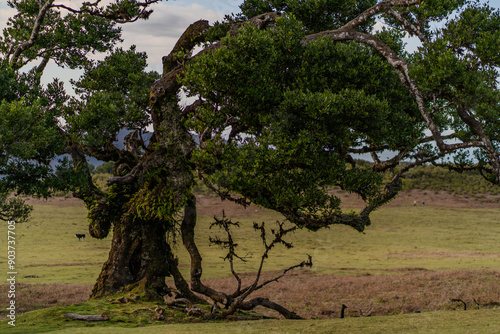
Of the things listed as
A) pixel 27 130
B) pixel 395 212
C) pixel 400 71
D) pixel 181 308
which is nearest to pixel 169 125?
pixel 27 130

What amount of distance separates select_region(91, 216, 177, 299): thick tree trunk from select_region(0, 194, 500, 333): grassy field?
298 centimetres

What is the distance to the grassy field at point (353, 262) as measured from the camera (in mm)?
13531

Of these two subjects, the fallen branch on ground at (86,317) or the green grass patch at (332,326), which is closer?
the green grass patch at (332,326)

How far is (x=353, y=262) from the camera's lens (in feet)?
139

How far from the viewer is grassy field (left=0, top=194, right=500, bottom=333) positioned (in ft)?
44.4

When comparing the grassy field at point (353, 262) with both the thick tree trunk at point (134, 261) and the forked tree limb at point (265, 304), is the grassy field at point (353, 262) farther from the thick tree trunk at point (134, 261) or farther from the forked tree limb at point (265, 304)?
the thick tree trunk at point (134, 261)

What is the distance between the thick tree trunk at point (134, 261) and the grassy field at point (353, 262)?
298 centimetres

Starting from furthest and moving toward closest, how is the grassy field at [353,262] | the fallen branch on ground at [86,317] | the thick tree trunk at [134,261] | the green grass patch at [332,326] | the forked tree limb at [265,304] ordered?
the thick tree trunk at [134,261], the forked tree limb at [265,304], the fallen branch on ground at [86,317], the grassy field at [353,262], the green grass patch at [332,326]

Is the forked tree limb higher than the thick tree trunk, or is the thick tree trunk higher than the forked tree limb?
the thick tree trunk

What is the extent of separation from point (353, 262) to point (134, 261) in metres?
27.0

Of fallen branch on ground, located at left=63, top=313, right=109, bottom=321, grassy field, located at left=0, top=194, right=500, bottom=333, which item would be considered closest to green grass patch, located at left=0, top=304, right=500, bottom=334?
grassy field, located at left=0, top=194, right=500, bottom=333

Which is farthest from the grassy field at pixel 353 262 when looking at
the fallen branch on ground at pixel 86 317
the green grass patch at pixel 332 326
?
the fallen branch on ground at pixel 86 317

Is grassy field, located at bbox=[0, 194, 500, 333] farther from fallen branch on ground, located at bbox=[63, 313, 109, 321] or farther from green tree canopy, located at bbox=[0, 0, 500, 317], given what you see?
green tree canopy, located at bbox=[0, 0, 500, 317]

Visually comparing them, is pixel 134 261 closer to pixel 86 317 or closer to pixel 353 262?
pixel 86 317
